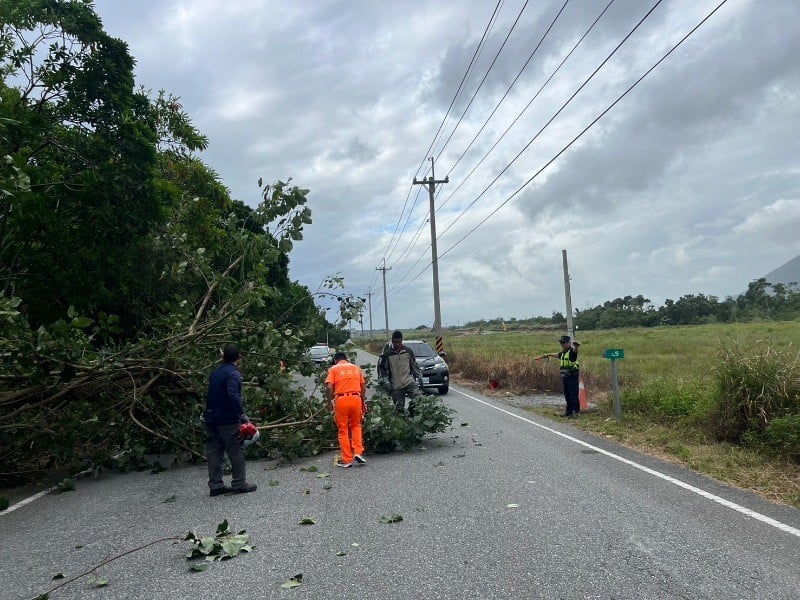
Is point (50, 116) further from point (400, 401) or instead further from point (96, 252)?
point (400, 401)

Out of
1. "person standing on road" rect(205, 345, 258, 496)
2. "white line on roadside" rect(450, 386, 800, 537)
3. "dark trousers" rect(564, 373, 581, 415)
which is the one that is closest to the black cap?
"person standing on road" rect(205, 345, 258, 496)

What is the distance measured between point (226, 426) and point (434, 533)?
319 cm

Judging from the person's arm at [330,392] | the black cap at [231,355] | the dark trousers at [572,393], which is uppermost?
the black cap at [231,355]

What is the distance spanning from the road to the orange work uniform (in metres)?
0.36

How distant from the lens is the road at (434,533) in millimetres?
4406

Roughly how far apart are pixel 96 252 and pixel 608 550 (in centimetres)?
841

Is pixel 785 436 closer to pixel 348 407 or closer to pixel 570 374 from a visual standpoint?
pixel 570 374

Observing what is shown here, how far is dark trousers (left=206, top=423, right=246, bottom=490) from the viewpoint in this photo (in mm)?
7520

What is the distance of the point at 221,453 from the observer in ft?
25.4

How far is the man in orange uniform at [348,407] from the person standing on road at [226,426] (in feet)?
5.13

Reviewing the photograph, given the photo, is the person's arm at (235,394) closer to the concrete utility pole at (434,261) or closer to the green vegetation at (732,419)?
the green vegetation at (732,419)

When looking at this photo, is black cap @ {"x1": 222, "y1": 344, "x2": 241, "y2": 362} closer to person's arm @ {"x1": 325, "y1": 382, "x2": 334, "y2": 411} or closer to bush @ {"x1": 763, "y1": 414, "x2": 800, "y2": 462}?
person's arm @ {"x1": 325, "y1": 382, "x2": 334, "y2": 411}

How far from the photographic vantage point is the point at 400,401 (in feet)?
36.1

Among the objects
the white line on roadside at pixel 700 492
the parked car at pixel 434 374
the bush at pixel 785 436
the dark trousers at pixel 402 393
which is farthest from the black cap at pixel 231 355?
the parked car at pixel 434 374
